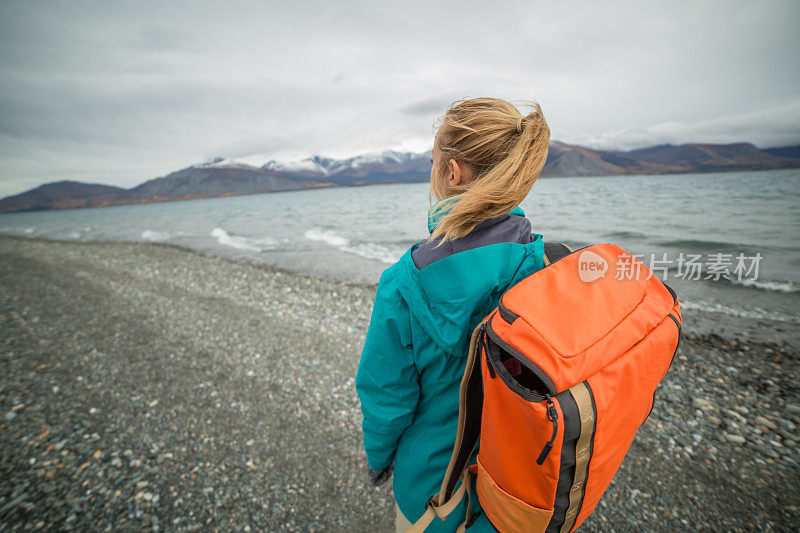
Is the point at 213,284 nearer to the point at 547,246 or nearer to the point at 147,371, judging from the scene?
the point at 147,371

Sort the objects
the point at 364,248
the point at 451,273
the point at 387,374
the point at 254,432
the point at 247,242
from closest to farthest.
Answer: the point at 451,273, the point at 387,374, the point at 254,432, the point at 364,248, the point at 247,242

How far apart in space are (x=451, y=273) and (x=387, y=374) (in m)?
0.79

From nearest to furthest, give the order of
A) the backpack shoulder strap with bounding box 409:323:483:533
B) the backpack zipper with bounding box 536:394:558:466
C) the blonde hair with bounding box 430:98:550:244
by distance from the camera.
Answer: the backpack zipper with bounding box 536:394:558:466 → the blonde hair with bounding box 430:98:550:244 → the backpack shoulder strap with bounding box 409:323:483:533

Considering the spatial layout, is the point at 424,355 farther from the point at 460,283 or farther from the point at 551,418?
the point at 551,418

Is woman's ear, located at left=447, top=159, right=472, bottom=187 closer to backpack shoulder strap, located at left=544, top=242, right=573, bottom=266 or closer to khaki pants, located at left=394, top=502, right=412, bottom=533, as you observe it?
backpack shoulder strap, located at left=544, top=242, right=573, bottom=266

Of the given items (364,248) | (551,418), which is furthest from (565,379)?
(364,248)

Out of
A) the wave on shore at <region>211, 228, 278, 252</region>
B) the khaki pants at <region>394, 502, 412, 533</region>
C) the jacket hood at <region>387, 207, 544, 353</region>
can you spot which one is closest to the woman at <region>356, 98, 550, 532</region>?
the jacket hood at <region>387, 207, 544, 353</region>

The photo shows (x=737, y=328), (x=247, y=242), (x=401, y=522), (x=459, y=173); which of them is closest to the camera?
(x=459, y=173)

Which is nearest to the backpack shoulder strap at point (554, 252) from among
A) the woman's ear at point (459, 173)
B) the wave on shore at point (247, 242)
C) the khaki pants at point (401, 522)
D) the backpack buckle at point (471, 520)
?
the woman's ear at point (459, 173)

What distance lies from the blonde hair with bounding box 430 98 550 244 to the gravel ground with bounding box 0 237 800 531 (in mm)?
3538

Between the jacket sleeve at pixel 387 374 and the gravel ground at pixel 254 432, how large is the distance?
2.14m

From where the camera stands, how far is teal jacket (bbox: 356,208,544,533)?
130 centimetres

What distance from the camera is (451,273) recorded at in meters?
1.28

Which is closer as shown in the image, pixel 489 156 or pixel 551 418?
pixel 551 418
